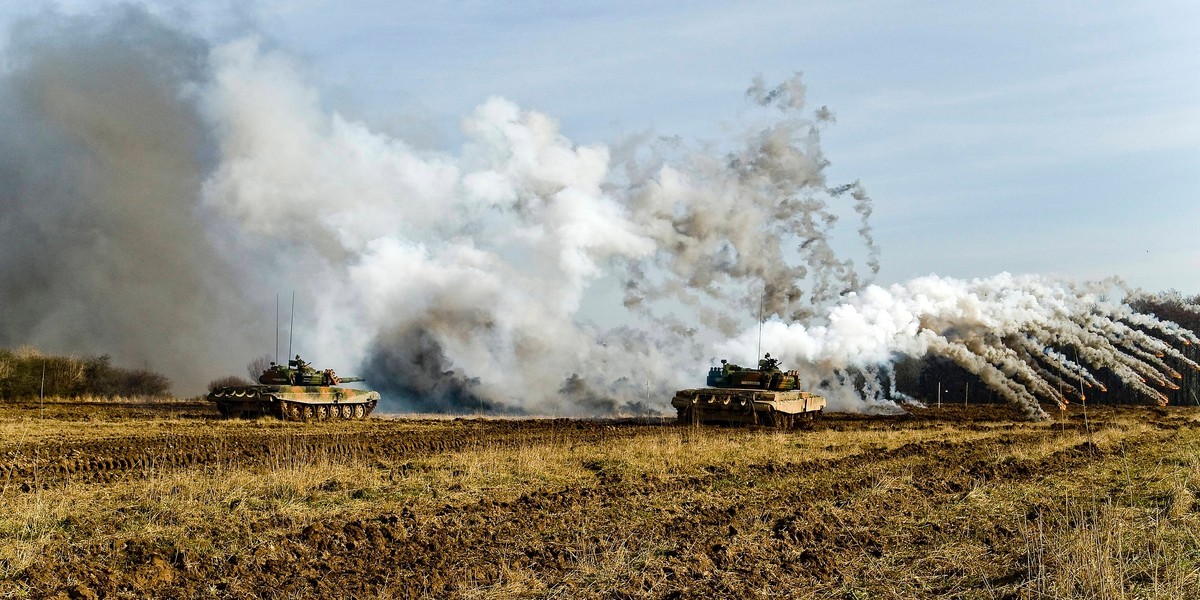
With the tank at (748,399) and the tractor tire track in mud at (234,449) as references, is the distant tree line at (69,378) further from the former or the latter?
the tank at (748,399)

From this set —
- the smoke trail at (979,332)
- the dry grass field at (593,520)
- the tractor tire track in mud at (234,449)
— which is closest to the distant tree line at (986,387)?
the smoke trail at (979,332)

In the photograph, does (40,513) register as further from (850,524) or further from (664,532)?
(850,524)

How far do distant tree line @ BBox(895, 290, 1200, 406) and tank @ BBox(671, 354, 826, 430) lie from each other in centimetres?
3144

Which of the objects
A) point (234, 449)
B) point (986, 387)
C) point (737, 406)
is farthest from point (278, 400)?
point (986, 387)

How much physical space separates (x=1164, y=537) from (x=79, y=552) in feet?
35.4

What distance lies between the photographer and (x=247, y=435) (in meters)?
26.8

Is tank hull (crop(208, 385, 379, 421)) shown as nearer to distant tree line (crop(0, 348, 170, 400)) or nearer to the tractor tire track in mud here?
the tractor tire track in mud

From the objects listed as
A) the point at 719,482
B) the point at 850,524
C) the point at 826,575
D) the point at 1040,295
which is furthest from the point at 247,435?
the point at 1040,295

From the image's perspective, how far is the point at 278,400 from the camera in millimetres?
35000

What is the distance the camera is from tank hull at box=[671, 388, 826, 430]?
33.7 meters

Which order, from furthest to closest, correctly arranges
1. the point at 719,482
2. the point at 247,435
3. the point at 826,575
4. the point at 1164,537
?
1. the point at 247,435
2. the point at 719,482
3. the point at 1164,537
4. the point at 826,575

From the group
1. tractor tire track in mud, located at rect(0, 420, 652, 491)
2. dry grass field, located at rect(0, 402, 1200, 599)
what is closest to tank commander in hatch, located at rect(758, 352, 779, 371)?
tractor tire track in mud, located at rect(0, 420, 652, 491)

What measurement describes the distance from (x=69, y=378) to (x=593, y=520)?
40.0 metres

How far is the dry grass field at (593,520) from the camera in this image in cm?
955
